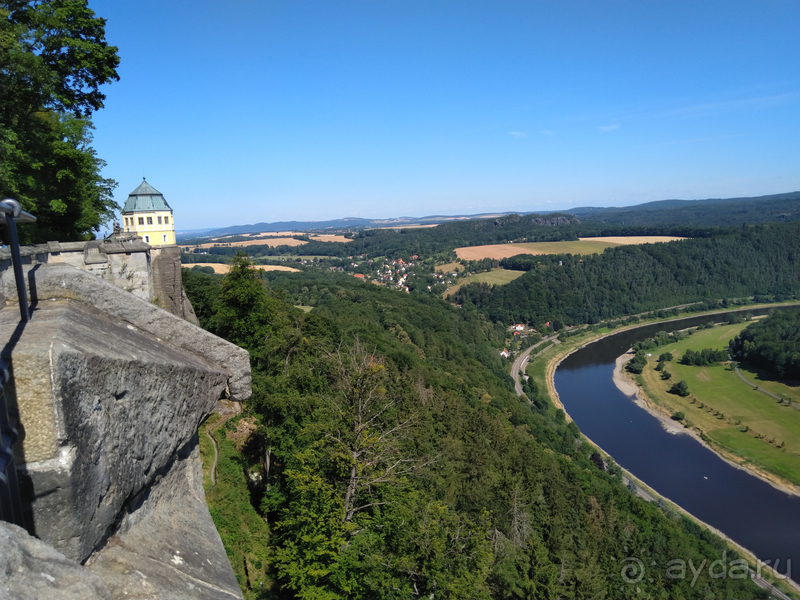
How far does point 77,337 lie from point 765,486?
55.6m

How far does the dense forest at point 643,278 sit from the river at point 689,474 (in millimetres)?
44330

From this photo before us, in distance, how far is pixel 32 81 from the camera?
445 inches

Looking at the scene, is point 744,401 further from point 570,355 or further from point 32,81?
point 32,81

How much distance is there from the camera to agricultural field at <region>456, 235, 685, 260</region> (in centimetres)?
14995

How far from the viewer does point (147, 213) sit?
25.0 meters

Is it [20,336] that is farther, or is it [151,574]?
[151,574]

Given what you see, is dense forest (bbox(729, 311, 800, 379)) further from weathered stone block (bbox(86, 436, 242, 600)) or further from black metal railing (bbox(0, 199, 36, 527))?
black metal railing (bbox(0, 199, 36, 527))

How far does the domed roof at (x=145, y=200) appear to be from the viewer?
A: 2486cm

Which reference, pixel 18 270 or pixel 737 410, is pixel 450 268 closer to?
pixel 737 410

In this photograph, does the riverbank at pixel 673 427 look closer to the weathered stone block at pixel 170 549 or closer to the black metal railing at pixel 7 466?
the weathered stone block at pixel 170 549

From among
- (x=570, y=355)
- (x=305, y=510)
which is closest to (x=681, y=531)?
(x=305, y=510)

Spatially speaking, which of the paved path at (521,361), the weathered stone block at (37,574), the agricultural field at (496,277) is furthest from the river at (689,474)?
the agricultural field at (496,277)

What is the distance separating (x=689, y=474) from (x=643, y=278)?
94.3m

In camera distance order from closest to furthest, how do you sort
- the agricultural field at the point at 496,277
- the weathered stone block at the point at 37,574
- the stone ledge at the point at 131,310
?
the weathered stone block at the point at 37,574
the stone ledge at the point at 131,310
the agricultural field at the point at 496,277
